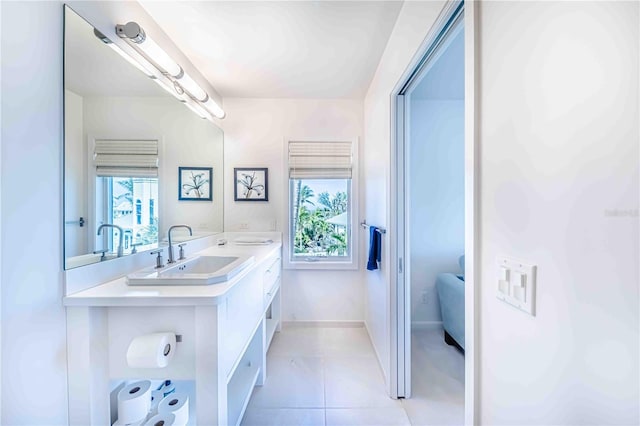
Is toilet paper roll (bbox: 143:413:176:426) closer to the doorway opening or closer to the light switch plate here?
the doorway opening

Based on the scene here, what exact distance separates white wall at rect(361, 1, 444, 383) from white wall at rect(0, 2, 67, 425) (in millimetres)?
1533

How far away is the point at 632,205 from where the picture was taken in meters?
0.38

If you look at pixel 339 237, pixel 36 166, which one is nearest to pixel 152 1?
pixel 36 166

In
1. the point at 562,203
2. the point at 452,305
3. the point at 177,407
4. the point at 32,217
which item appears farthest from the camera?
the point at 452,305

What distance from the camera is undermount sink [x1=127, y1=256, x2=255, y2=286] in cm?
113

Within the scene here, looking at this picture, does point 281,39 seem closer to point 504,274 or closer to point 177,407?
point 504,274

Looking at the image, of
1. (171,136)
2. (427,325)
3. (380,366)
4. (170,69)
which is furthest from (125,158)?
(427,325)

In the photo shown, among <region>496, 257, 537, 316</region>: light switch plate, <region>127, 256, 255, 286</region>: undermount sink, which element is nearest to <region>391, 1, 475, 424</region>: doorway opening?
<region>496, 257, 537, 316</region>: light switch plate

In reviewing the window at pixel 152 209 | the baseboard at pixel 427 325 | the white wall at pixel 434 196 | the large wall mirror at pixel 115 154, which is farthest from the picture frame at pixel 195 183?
the baseboard at pixel 427 325

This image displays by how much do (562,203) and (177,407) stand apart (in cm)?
160

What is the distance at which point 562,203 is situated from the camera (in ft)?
1.64

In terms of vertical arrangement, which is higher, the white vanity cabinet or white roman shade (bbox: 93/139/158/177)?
white roman shade (bbox: 93/139/158/177)

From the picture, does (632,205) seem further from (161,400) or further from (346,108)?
(346,108)

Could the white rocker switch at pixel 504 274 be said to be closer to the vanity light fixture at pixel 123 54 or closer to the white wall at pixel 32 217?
the white wall at pixel 32 217
